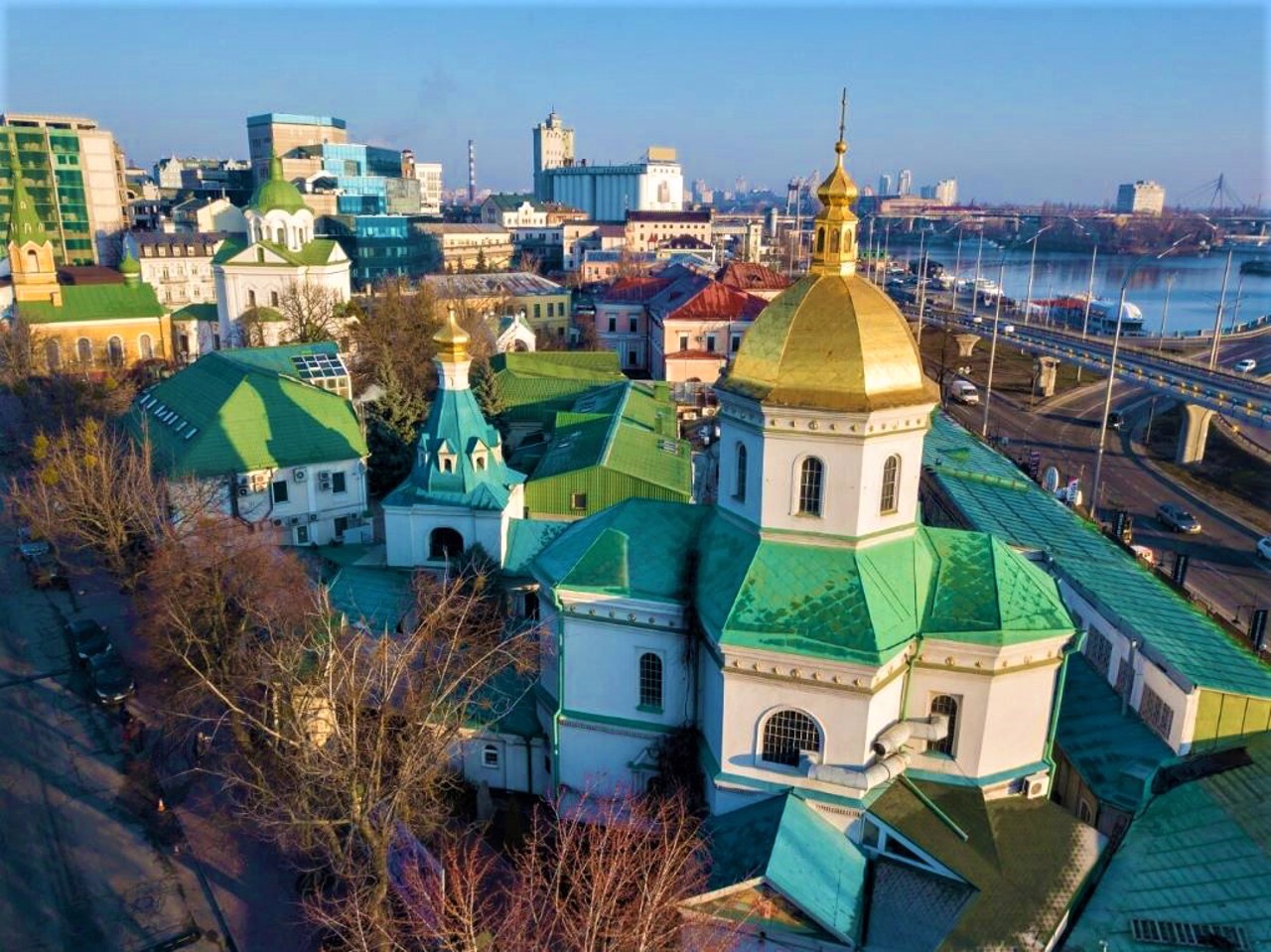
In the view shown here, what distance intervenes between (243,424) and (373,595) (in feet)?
35.9

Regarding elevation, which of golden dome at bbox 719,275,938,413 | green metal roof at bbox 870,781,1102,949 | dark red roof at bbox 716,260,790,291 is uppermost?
golden dome at bbox 719,275,938,413

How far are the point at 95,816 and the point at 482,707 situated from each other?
28.6 feet

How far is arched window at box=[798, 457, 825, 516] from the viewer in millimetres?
15977

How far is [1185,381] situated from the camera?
49469mm

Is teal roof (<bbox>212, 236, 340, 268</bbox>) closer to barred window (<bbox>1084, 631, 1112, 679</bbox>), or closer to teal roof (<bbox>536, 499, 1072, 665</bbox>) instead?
teal roof (<bbox>536, 499, 1072, 665</bbox>)

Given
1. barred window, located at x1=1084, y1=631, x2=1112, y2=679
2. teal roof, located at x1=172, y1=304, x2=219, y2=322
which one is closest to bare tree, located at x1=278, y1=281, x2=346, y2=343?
teal roof, located at x1=172, y1=304, x2=219, y2=322

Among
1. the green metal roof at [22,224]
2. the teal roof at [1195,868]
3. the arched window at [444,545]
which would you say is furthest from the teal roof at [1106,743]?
the green metal roof at [22,224]

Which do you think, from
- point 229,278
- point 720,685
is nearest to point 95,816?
point 720,685

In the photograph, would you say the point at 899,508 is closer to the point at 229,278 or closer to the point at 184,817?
the point at 184,817

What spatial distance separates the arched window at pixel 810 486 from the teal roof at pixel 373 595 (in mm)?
11634

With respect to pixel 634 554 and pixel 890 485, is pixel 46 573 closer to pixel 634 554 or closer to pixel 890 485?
pixel 634 554

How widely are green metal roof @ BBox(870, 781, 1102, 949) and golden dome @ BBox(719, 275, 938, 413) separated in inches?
274

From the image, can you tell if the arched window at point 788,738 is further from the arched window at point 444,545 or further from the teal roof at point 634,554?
the arched window at point 444,545

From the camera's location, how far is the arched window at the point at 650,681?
1762 centimetres
